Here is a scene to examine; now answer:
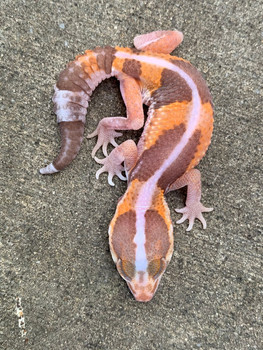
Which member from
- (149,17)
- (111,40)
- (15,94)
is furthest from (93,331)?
(149,17)

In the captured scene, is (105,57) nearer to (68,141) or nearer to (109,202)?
(68,141)

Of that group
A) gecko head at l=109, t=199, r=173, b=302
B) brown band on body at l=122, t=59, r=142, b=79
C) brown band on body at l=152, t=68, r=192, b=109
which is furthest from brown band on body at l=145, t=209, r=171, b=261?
brown band on body at l=122, t=59, r=142, b=79

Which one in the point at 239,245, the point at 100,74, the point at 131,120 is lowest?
the point at 239,245

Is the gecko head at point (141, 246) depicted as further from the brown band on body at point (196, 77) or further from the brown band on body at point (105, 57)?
the brown band on body at point (105, 57)

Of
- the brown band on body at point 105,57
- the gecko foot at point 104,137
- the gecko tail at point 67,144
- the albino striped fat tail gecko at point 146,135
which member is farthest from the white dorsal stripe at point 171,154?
the gecko tail at point 67,144

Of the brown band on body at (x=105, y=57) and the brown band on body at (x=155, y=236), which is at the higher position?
the brown band on body at (x=105, y=57)

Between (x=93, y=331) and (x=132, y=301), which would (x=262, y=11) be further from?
(x=93, y=331)
